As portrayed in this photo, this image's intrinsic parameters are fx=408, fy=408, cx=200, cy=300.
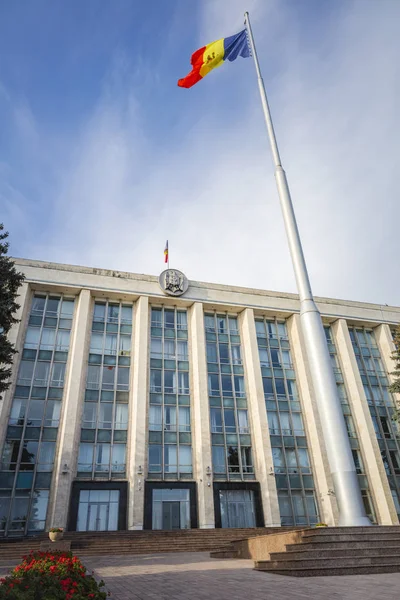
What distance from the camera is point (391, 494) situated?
33.6 meters

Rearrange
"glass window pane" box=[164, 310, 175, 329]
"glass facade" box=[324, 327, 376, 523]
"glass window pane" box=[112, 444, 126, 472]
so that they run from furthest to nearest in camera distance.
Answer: "glass window pane" box=[164, 310, 175, 329] < "glass facade" box=[324, 327, 376, 523] < "glass window pane" box=[112, 444, 126, 472]

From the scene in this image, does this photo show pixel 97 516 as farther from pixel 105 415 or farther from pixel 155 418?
pixel 155 418

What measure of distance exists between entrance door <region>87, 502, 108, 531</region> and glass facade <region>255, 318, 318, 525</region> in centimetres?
1305

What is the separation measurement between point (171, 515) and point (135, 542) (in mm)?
6282

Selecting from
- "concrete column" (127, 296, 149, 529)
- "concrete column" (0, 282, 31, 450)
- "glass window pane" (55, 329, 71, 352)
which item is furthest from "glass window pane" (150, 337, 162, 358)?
"concrete column" (0, 282, 31, 450)

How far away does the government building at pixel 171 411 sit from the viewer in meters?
28.4

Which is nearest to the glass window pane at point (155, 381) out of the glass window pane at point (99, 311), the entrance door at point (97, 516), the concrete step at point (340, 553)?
the glass window pane at point (99, 311)

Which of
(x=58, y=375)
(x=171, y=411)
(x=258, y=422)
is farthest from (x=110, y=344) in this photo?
(x=258, y=422)

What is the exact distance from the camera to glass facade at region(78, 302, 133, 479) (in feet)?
96.9

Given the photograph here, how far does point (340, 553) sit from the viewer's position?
11141 mm

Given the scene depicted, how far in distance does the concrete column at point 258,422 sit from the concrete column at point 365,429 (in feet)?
29.0

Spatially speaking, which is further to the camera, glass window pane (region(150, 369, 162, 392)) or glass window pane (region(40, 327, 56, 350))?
glass window pane (region(150, 369, 162, 392))

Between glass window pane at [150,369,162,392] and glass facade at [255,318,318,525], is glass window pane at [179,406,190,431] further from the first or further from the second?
glass facade at [255,318,318,525]

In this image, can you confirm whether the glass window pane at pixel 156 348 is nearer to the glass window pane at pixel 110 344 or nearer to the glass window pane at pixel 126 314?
the glass window pane at pixel 126 314
